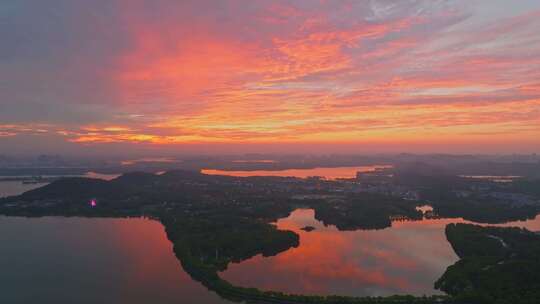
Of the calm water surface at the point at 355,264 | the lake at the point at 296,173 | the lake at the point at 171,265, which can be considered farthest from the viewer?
the lake at the point at 296,173

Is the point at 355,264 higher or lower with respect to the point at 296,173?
lower

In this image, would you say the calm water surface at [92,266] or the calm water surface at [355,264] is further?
the calm water surface at [355,264]

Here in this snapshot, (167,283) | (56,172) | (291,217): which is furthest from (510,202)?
(56,172)

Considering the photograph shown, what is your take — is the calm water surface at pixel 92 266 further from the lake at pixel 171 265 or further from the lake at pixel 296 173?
the lake at pixel 296 173

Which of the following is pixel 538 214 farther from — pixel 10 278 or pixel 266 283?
pixel 10 278

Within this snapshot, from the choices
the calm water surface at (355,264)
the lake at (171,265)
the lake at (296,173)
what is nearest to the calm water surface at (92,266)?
the lake at (171,265)

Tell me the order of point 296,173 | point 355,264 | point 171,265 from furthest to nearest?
1. point 296,173
2. point 355,264
3. point 171,265

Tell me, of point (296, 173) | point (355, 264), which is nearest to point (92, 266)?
point (355, 264)

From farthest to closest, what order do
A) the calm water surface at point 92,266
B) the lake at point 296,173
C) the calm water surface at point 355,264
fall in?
the lake at point 296,173 → the calm water surface at point 355,264 → the calm water surface at point 92,266

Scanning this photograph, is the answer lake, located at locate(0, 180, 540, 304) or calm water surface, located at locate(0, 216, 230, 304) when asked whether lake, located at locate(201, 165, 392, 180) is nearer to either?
lake, located at locate(0, 180, 540, 304)

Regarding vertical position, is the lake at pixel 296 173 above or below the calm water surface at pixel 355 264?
above

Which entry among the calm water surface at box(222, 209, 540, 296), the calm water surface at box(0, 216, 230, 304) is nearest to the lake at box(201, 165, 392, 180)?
the calm water surface at box(222, 209, 540, 296)

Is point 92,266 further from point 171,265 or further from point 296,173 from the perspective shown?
point 296,173
